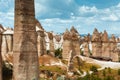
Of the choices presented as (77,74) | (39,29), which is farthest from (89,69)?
(39,29)

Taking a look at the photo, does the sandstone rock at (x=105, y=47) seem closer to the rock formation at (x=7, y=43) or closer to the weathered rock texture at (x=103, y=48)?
the weathered rock texture at (x=103, y=48)

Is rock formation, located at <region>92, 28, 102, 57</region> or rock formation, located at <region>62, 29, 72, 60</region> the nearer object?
rock formation, located at <region>62, 29, 72, 60</region>

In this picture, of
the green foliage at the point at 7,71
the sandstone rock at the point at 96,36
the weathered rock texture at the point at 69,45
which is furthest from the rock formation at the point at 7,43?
the sandstone rock at the point at 96,36

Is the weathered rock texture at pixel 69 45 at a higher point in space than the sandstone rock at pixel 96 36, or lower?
lower

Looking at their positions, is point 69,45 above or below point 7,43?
below

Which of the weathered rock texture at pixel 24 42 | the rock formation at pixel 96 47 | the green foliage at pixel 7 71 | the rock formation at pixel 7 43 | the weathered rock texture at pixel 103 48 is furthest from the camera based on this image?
the weathered rock texture at pixel 103 48

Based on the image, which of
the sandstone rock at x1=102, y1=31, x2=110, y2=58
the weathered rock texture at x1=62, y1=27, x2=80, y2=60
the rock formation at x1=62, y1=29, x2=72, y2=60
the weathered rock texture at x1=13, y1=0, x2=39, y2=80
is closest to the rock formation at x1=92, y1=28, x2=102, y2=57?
the sandstone rock at x1=102, y1=31, x2=110, y2=58

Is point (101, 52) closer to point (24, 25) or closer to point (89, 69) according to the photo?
point (89, 69)

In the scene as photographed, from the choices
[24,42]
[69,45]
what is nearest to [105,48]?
[69,45]

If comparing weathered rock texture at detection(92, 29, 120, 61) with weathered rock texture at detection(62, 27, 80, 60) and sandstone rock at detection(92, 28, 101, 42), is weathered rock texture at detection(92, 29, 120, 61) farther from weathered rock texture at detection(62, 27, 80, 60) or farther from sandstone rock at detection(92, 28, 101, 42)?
weathered rock texture at detection(62, 27, 80, 60)

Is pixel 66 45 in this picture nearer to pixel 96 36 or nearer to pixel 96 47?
pixel 96 47

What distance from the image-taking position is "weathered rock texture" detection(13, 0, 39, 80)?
27203 mm

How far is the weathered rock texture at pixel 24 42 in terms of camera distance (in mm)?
27203

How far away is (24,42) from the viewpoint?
1086 inches
